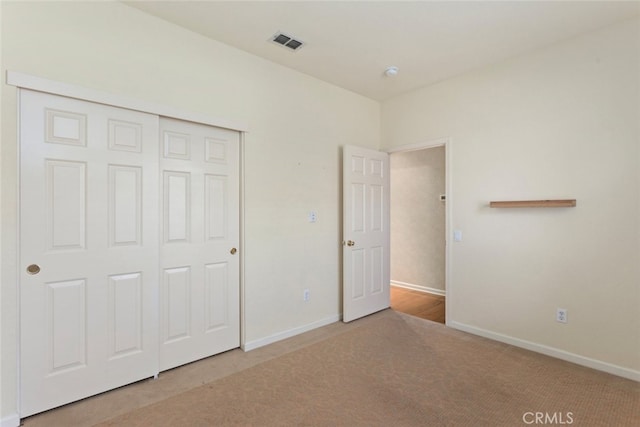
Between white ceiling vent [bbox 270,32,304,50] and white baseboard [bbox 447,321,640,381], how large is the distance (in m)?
3.27

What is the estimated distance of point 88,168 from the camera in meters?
2.07

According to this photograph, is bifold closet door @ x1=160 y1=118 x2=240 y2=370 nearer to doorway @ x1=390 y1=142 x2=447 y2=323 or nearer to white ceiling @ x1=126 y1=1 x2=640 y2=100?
white ceiling @ x1=126 y1=1 x2=640 y2=100

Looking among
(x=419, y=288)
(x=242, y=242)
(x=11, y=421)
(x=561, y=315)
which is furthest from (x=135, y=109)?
(x=419, y=288)

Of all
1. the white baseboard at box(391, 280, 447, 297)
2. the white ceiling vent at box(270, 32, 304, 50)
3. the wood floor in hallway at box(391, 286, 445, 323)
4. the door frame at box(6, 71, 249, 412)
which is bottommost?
the wood floor in hallway at box(391, 286, 445, 323)

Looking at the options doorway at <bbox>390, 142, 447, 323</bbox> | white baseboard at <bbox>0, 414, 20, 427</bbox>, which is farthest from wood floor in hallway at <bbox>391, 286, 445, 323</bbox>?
white baseboard at <bbox>0, 414, 20, 427</bbox>

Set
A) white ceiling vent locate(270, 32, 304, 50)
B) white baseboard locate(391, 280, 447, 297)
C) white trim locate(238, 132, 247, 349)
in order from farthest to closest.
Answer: white baseboard locate(391, 280, 447, 297) → white trim locate(238, 132, 247, 349) → white ceiling vent locate(270, 32, 304, 50)

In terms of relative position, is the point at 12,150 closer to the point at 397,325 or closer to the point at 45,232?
the point at 45,232

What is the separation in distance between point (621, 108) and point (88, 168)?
399 cm

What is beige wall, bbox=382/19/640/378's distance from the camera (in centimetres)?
236

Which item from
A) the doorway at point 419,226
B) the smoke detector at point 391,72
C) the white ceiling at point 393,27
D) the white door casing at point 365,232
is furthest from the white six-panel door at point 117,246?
the doorway at point 419,226

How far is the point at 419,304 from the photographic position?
4297 millimetres

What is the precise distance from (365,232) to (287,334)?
150 centimetres

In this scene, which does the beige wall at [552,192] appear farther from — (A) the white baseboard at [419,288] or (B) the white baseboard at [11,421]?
(B) the white baseboard at [11,421]

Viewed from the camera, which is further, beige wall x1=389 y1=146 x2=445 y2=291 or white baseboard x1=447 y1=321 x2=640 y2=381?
beige wall x1=389 y1=146 x2=445 y2=291
